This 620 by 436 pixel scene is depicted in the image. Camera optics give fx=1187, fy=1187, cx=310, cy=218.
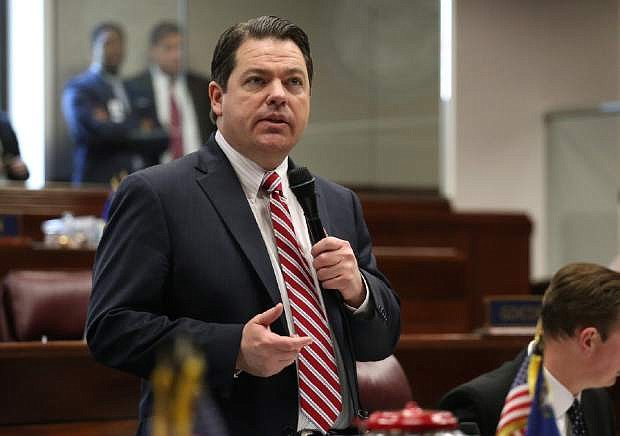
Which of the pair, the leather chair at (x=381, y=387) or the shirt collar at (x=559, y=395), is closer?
the shirt collar at (x=559, y=395)

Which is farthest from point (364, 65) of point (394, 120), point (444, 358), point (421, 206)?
point (444, 358)


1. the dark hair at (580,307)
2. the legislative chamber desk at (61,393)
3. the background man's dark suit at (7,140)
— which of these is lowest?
the legislative chamber desk at (61,393)

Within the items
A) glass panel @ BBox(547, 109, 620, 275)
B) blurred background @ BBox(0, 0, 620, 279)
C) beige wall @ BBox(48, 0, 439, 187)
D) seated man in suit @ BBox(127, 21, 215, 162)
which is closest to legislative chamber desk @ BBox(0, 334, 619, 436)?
seated man in suit @ BBox(127, 21, 215, 162)

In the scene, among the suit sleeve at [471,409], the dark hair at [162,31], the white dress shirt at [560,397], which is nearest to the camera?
the white dress shirt at [560,397]

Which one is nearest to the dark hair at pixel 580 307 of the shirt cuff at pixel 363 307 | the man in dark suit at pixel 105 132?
the shirt cuff at pixel 363 307

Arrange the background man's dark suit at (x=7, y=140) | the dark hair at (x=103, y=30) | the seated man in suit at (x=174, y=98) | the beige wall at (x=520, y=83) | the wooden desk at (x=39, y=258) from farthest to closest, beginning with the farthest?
the beige wall at (x=520, y=83), the dark hair at (x=103, y=30), the seated man in suit at (x=174, y=98), the background man's dark suit at (x=7, y=140), the wooden desk at (x=39, y=258)

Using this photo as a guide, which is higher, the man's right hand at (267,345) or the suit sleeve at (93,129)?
the suit sleeve at (93,129)

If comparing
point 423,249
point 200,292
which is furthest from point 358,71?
point 200,292

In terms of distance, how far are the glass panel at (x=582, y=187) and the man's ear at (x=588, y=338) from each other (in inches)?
253

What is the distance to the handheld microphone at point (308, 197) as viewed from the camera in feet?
6.94

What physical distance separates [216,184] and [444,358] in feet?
6.12

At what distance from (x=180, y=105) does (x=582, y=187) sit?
3280 mm

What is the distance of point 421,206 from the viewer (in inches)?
318

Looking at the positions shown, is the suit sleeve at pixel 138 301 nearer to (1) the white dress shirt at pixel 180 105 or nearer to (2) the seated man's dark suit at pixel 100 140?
(2) the seated man's dark suit at pixel 100 140
